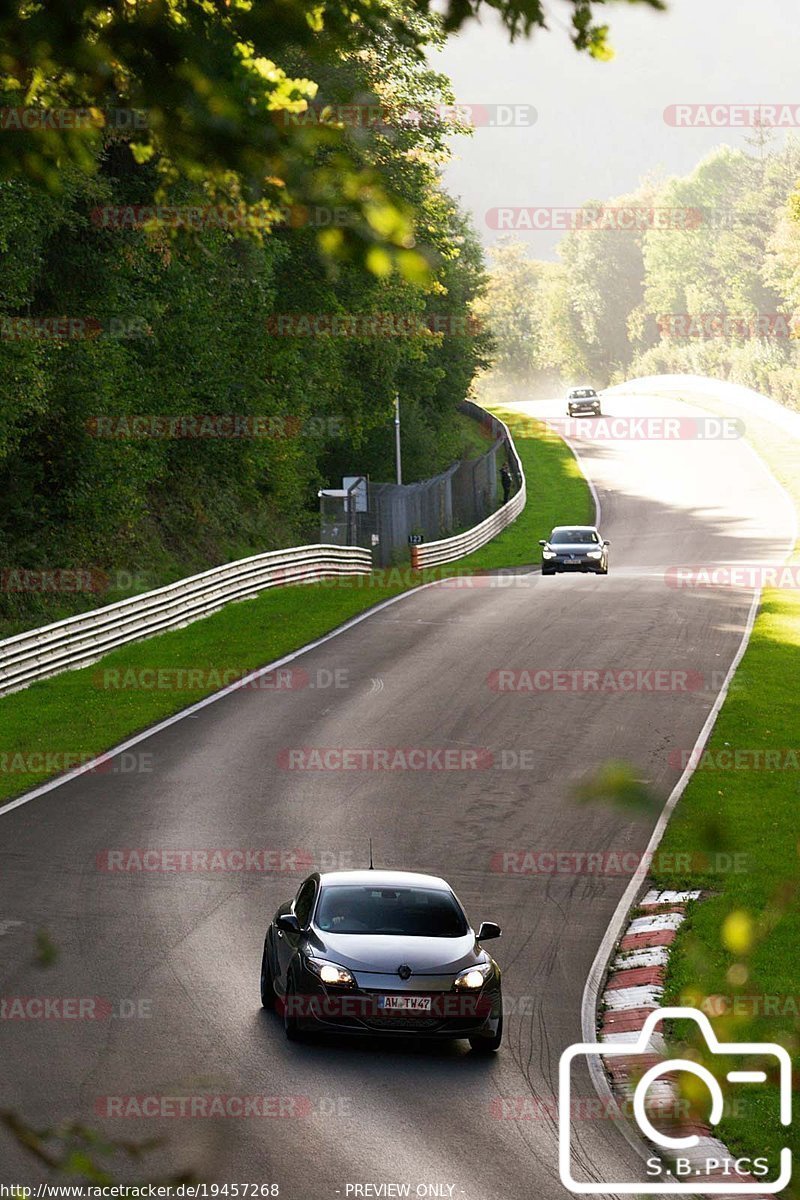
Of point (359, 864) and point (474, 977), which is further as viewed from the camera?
point (359, 864)

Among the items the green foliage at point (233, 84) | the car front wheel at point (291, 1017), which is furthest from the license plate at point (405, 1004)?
the green foliage at point (233, 84)

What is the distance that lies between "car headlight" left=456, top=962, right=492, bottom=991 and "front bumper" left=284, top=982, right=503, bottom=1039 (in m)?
0.07

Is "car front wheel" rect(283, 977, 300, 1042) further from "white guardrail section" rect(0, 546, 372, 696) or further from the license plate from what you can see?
"white guardrail section" rect(0, 546, 372, 696)

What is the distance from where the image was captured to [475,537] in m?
59.9

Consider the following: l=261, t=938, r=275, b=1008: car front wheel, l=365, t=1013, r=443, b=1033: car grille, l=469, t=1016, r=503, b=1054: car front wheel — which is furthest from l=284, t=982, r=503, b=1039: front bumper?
l=261, t=938, r=275, b=1008: car front wheel

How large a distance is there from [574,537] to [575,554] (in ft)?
4.16

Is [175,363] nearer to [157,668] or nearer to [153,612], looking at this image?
[153,612]

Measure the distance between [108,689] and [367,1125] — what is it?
19.5 meters

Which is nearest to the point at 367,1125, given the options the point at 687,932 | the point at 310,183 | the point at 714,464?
the point at 687,932

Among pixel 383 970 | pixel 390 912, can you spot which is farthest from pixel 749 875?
pixel 383 970

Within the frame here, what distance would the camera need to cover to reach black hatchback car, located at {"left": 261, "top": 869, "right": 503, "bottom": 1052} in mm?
12562

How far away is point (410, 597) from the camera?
41844 mm

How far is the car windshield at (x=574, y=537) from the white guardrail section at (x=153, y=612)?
643 centimetres

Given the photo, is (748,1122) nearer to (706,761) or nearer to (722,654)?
(706,761)
